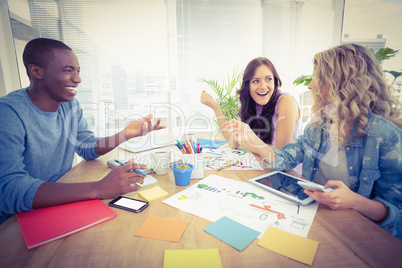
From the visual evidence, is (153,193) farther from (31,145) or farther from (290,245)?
(31,145)

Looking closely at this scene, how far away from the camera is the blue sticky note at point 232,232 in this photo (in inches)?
20.1

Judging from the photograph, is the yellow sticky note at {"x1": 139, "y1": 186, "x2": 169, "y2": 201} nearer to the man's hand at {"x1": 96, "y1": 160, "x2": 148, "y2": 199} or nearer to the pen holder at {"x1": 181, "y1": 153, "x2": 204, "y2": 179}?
the man's hand at {"x1": 96, "y1": 160, "x2": 148, "y2": 199}

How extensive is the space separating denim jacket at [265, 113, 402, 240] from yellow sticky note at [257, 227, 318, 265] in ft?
1.24

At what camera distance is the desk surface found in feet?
1.49

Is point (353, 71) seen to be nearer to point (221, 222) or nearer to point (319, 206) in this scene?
point (319, 206)

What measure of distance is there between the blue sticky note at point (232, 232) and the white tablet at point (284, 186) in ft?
0.73

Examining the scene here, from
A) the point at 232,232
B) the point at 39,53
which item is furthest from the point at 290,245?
the point at 39,53

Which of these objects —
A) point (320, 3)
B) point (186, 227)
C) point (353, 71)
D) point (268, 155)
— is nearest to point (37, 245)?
point (186, 227)

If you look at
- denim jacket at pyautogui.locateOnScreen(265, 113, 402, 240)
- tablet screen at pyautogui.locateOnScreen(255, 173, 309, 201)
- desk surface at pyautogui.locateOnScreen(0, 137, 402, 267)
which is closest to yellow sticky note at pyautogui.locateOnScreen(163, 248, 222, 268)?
desk surface at pyautogui.locateOnScreen(0, 137, 402, 267)

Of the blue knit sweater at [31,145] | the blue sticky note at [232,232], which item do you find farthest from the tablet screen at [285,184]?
the blue knit sweater at [31,145]

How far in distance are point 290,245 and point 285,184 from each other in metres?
0.32

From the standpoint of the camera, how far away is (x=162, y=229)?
565 mm

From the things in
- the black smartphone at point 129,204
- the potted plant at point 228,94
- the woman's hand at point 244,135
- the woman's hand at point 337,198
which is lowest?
the black smartphone at point 129,204

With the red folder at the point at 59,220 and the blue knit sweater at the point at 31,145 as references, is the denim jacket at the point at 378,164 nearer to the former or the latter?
the red folder at the point at 59,220
